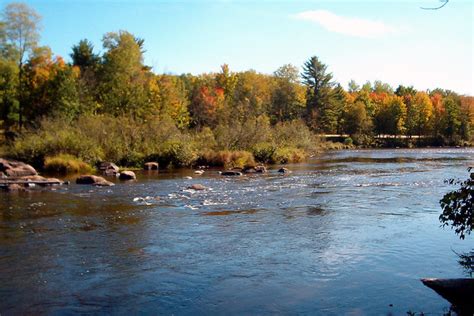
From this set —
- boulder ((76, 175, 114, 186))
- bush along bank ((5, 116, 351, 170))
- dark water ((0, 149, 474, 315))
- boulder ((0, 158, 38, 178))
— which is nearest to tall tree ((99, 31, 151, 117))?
bush along bank ((5, 116, 351, 170))

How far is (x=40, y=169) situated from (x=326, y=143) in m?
53.7

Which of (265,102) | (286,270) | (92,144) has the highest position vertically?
(265,102)

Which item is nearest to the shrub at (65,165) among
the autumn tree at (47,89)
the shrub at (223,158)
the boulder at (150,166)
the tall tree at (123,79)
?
the boulder at (150,166)

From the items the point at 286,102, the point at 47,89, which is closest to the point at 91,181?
the point at 47,89

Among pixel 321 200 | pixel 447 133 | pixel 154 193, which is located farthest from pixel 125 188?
pixel 447 133

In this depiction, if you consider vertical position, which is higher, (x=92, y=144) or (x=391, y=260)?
(x=92, y=144)

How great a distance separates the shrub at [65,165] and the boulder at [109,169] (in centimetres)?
99

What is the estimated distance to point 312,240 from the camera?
1399 centimetres

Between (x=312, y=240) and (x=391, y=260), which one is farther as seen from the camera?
(x=312, y=240)

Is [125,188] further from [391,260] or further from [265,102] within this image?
[265,102]

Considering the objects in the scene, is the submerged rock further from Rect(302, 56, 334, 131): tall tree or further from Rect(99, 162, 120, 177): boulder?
Rect(302, 56, 334, 131): tall tree

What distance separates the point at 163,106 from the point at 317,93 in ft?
130

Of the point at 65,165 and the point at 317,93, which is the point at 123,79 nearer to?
the point at 65,165

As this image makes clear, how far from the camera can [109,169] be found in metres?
35.8
